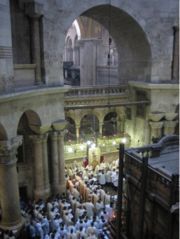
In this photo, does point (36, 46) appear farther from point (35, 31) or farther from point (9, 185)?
point (9, 185)

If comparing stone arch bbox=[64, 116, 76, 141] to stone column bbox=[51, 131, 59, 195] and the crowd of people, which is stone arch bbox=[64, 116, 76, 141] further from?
stone column bbox=[51, 131, 59, 195]

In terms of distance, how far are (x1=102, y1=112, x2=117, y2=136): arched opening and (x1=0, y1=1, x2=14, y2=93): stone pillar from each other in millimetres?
9153

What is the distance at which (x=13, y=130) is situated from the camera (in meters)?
9.94

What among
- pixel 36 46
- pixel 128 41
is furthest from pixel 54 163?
pixel 128 41

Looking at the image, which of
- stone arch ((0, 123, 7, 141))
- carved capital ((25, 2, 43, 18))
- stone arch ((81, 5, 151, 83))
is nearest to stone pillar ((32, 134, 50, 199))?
stone arch ((0, 123, 7, 141))

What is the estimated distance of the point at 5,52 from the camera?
9.19m

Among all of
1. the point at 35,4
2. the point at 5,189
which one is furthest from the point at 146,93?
the point at 5,189

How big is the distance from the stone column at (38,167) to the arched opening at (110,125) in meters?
6.03

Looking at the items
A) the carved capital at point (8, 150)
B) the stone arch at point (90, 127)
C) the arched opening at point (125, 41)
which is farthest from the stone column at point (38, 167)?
the arched opening at point (125, 41)

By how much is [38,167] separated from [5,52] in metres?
5.46

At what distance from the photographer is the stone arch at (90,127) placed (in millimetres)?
16975

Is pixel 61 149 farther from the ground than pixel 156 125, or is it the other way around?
pixel 156 125

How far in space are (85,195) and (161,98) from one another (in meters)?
6.14

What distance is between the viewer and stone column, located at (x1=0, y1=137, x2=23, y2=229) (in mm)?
9845
